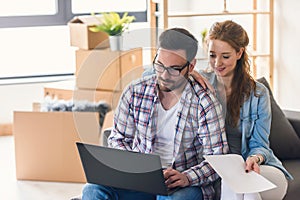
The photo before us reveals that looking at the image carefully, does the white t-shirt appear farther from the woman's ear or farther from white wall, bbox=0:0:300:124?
white wall, bbox=0:0:300:124

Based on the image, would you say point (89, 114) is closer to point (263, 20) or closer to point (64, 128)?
point (64, 128)

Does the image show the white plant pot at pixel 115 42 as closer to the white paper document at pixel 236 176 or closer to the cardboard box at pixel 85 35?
the cardboard box at pixel 85 35

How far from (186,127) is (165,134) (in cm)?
9

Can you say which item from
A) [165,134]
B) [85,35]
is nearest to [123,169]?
[165,134]

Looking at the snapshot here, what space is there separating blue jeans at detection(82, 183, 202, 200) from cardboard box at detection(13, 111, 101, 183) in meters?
1.34

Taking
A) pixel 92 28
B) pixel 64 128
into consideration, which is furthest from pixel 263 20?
pixel 64 128

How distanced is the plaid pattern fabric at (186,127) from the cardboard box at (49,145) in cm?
125

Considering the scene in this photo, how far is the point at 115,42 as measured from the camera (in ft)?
12.5

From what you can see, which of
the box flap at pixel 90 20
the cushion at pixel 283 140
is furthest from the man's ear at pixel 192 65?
the box flap at pixel 90 20

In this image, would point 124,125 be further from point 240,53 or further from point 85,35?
point 85,35

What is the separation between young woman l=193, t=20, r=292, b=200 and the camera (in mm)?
2408

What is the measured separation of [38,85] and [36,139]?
4.31 feet

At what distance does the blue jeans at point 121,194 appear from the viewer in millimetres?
2182

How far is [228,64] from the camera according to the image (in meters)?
2.43
